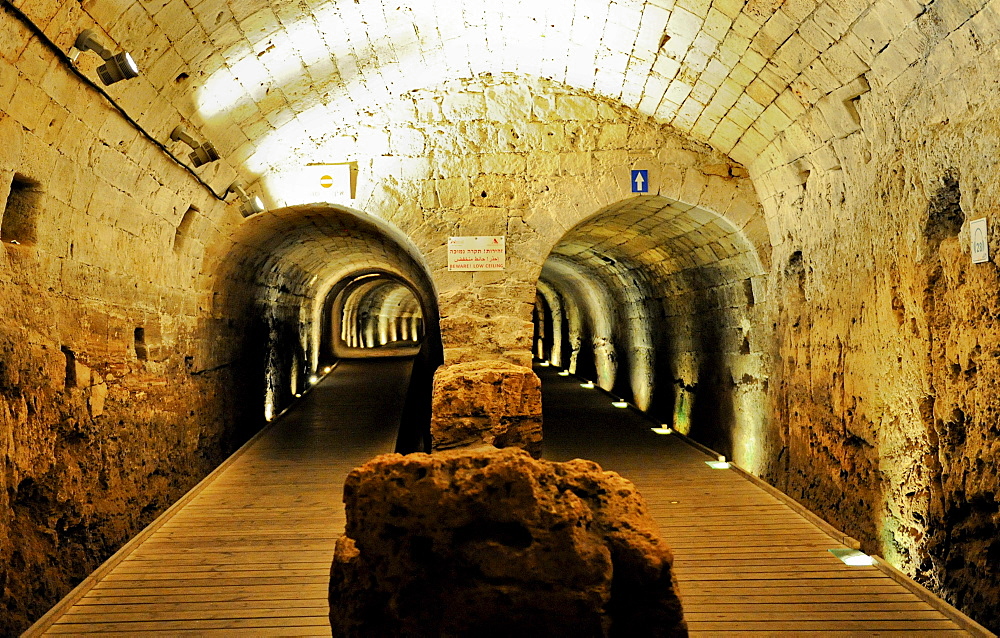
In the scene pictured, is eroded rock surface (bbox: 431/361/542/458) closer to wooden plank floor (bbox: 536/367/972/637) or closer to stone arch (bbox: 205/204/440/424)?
wooden plank floor (bbox: 536/367/972/637)

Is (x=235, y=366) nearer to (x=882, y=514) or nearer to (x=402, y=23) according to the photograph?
(x=402, y=23)

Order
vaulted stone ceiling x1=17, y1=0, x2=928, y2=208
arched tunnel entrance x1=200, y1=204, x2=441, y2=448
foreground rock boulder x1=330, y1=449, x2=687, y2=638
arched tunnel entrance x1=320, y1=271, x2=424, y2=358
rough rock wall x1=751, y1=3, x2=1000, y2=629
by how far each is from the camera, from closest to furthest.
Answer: foreground rock boulder x1=330, y1=449, x2=687, y2=638 < rough rock wall x1=751, y1=3, x2=1000, y2=629 < vaulted stone ceiling x1=17, y1=0, x2=928, y2=208 < arched tunnel entrance x1=200, y1=204, x2=441, y2=448 < arched tunnel entrance x1=320, y1=271, x2=424, y2=358

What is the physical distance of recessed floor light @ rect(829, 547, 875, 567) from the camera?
4.12 metres

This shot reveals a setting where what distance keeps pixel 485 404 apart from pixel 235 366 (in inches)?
154

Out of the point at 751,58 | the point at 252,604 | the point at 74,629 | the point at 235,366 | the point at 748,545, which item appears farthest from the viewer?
the point at 235,366

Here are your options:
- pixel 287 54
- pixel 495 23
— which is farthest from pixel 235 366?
pixel 495 23

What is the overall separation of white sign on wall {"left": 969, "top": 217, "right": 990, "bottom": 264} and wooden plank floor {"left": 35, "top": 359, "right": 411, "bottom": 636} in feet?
12.2

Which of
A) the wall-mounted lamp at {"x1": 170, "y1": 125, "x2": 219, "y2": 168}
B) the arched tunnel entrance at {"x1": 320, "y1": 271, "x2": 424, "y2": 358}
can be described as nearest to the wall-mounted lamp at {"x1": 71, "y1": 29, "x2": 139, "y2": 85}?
the wall-mounted lamp at {"x1": 170, "y1": 125, "x2": 219, "y2": 168}

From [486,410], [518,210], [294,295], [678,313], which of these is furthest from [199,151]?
[294,295]

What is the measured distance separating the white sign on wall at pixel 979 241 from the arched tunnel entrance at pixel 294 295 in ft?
15.6

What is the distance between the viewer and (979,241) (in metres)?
3.55

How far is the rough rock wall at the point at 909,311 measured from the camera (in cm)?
353

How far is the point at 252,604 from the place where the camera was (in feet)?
12.2

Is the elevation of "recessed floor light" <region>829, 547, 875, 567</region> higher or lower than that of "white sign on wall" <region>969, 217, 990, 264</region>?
lower
